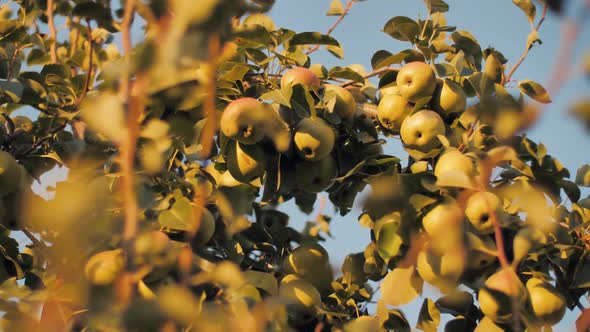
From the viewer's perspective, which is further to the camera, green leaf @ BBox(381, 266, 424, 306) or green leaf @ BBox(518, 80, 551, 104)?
green leaf @ BBox(518, 80, 551, 104)

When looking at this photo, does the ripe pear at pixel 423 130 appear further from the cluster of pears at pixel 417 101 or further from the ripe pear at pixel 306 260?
the ripe pear at pixel 306 260

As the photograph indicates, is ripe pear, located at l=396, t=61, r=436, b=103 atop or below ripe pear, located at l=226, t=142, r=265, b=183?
atop

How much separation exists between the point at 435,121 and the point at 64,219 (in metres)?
1.81

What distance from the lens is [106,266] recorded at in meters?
1.74

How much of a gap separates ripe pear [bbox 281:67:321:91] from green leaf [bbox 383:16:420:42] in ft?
1.52

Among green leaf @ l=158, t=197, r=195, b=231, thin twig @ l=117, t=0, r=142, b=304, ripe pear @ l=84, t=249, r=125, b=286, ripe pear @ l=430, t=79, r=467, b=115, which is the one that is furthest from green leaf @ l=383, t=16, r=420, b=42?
thin twig @ l=117, t=0, r=142, b=304

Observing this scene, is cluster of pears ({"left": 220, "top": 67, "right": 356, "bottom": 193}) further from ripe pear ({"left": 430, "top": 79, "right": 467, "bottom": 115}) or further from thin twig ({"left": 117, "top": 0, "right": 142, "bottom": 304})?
thin twig ({"left": 117, "top": 0, "right": 142, "bottom": 304})

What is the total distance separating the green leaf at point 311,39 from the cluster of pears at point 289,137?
209 millimetres

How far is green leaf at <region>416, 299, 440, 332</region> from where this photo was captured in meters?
2.36

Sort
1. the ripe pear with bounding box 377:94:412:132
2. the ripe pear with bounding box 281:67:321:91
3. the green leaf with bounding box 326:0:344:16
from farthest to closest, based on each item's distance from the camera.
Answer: the green leaf with bounding box 326:0:344:16 < the ripe pear with bounding box 377:94:412:132 < the ripe pear with bounding box 281:67:321:91

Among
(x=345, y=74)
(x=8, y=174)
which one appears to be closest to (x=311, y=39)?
(x=345, y=74)

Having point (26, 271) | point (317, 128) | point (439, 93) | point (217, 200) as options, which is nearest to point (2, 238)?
point (26, 271)

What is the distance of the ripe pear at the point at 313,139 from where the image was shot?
232 centimetres

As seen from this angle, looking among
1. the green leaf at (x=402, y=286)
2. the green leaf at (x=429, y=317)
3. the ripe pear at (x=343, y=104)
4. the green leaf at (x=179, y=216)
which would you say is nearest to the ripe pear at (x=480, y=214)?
the green leaf at (x=402, y=286)
